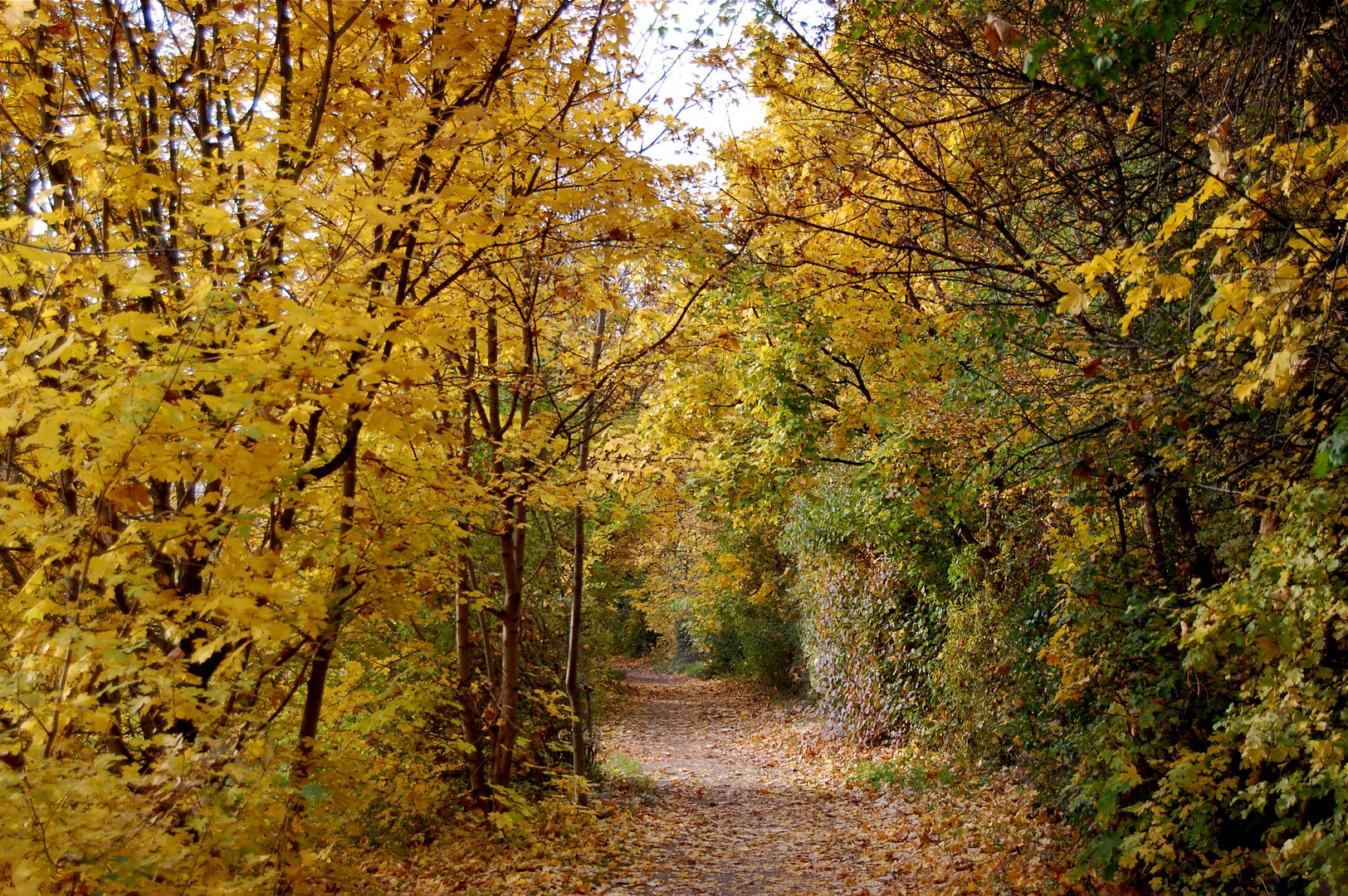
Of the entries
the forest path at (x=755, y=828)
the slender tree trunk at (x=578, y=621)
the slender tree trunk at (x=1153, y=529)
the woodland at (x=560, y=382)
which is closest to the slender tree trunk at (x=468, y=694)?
the woodland at (x=560, y=382)

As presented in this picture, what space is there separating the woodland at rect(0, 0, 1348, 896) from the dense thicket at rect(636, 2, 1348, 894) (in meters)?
0.04

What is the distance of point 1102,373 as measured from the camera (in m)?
5.21

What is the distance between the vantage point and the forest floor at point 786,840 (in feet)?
21.2

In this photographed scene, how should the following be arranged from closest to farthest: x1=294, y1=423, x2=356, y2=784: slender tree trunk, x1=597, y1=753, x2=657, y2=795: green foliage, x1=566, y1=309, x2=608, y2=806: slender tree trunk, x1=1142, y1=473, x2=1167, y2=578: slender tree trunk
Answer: x1=294, y1=423, x2=356, y2=784: slender tree trunk → x1=1142, y1=473, x2=1167, y2=578: slender tree trunk → x1=566, y1=309, x2=608, y2=806: slender tree trunk → x1=597, y1=753, x2=657, y2=795: green foliage

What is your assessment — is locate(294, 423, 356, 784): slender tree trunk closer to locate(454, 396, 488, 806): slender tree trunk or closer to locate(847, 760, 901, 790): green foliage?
locate(454, 396, 488, 806): slender tree trunk

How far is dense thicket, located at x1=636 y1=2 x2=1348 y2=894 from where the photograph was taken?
11.0 feet

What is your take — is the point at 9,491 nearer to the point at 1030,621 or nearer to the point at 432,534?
the point at 432,534

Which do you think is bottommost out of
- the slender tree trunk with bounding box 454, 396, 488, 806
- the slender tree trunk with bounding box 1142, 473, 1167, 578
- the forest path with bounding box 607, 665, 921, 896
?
the forest path with bounding box 607, 665, 921, 896

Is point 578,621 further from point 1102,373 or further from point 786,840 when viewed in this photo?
point 1102,373

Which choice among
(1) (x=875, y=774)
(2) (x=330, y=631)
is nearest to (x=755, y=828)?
(1) (x=875, y=774)

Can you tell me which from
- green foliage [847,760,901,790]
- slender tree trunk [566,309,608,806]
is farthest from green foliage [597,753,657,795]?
green foliage [847,760,901,790]

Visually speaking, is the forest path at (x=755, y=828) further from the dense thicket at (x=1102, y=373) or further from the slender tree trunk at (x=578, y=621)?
the dense thicket at (x=1102, y=373)

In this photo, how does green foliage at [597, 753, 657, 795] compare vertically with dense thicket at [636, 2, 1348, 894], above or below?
below

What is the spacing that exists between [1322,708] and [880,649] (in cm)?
888
